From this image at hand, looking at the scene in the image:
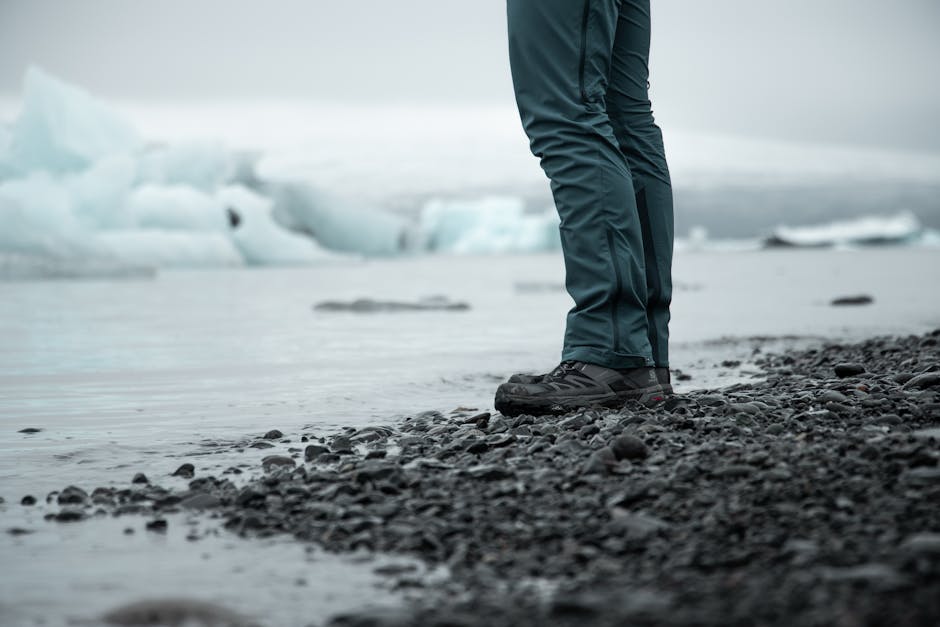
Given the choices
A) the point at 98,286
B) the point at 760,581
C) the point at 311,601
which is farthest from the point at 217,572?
the point at 98,286

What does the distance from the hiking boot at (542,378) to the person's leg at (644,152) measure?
Result: 3cm

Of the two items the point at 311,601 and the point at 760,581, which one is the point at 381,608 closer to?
the point at 311,601

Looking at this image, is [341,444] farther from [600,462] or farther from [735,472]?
[735,472]

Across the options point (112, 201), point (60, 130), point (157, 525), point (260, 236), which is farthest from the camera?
point (260, 236)

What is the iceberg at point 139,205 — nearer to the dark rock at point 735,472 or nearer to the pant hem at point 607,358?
the pant hem at point 607,358

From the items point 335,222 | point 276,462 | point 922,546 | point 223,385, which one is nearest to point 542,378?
point 276,462

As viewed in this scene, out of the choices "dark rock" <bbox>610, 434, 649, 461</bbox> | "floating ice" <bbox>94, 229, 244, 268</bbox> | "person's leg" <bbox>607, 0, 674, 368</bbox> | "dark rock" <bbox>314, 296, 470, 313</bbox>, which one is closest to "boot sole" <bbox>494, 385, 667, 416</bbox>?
"person's leg" <bbox>607, 0, 674, 368</bbox>

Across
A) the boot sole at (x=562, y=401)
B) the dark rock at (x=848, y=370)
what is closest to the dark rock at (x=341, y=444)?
the boot sole at (x=562, y=401)

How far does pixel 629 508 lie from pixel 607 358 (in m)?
1.07

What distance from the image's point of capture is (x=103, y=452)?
8.76ft

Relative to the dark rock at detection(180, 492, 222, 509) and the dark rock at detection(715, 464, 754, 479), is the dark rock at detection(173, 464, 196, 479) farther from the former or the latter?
the dark rock at detection(715, 464, 754, 479)

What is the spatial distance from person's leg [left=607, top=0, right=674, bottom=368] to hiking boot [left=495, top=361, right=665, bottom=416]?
192mm

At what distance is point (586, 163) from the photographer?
275cm

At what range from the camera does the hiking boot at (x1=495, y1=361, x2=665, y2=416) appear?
9.14 ft
